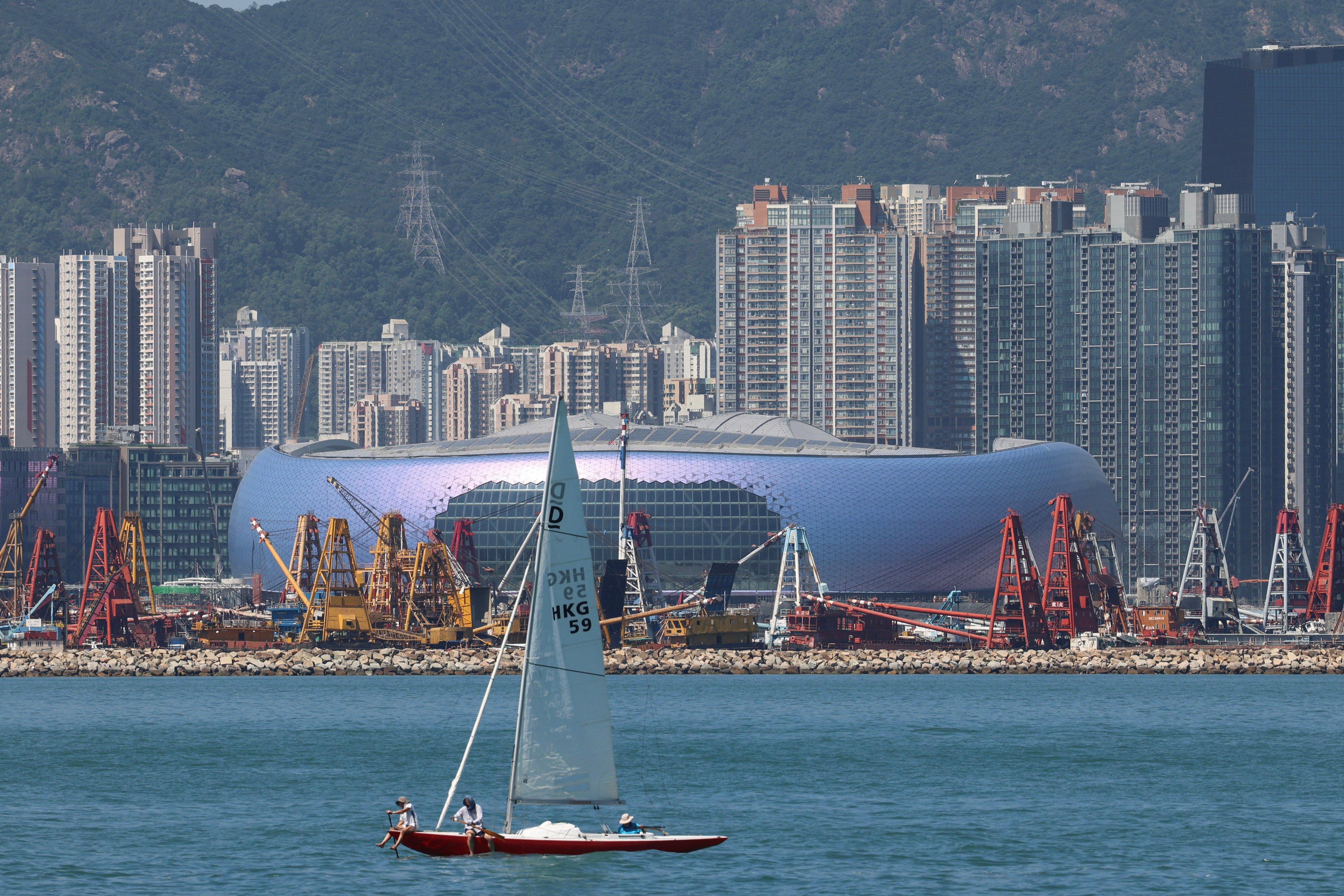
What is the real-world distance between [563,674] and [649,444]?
417ft

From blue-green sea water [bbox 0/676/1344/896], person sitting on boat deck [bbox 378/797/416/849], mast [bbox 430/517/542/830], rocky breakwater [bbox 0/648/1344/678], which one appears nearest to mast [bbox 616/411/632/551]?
mast [bbox 430/517/542/830]

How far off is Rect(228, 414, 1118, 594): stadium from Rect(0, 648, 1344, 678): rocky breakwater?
43546 mm

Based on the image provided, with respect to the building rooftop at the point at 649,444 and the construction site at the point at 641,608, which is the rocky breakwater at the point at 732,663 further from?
the building rooftop at the point at 649,444

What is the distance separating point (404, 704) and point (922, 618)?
7124 cm

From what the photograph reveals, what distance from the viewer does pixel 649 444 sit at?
575ft

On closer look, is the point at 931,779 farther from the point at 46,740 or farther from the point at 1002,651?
the point at 1002,651

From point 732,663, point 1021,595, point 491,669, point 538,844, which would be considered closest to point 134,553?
point 491,669

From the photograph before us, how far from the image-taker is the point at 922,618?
531 ft

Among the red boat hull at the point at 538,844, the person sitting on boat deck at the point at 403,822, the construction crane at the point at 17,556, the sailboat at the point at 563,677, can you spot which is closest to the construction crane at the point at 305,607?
the construction crane at the point at 17,556

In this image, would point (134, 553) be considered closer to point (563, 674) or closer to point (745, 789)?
point (745, 789)

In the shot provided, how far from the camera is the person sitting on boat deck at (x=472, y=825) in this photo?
164ft

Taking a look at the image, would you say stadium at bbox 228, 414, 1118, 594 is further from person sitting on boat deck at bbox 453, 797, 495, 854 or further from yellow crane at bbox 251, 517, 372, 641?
person sitting on boat deck at bbox 453, 797, 495, 854

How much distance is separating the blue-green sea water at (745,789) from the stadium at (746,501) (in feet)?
205

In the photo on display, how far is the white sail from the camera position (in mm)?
47875
